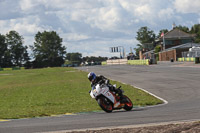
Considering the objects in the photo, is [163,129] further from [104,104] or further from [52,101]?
[52,101]

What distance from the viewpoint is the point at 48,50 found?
181 metres

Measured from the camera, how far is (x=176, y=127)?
8.66 meters

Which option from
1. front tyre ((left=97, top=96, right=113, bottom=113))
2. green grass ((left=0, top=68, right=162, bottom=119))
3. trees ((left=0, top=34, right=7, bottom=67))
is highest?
trees ((left=0, top=34, right=7, bottom=67))

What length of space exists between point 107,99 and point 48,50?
169 meters

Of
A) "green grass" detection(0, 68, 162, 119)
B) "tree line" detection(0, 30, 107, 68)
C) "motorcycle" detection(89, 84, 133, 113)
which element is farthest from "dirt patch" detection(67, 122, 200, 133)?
"tree line" detection(0, 30, 107, 68)

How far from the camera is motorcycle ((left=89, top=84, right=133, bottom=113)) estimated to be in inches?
535

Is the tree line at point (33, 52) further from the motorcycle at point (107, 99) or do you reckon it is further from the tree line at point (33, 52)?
the motorcycle at point (107, 99)

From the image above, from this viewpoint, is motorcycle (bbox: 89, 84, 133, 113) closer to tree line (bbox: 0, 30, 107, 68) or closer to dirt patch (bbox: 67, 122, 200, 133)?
dirt patch (bbox: 67, 122, 200, 133)

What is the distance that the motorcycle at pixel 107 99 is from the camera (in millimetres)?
13596

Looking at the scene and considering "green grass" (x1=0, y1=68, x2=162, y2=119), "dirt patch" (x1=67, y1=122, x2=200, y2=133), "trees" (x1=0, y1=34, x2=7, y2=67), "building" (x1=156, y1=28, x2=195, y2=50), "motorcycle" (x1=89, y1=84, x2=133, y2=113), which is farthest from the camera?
"trees" (x1=0, y1=34, x2=7, y2=67)

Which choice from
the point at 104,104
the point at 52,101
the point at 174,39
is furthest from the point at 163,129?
the point at 174,39

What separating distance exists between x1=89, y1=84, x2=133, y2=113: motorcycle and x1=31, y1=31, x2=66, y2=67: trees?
159242 millimetres

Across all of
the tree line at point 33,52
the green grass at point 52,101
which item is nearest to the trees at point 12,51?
the tree line at point 33,52

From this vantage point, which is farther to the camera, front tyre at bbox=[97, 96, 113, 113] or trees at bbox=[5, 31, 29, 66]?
trees at bbox=[5, 31, 29, 66]
